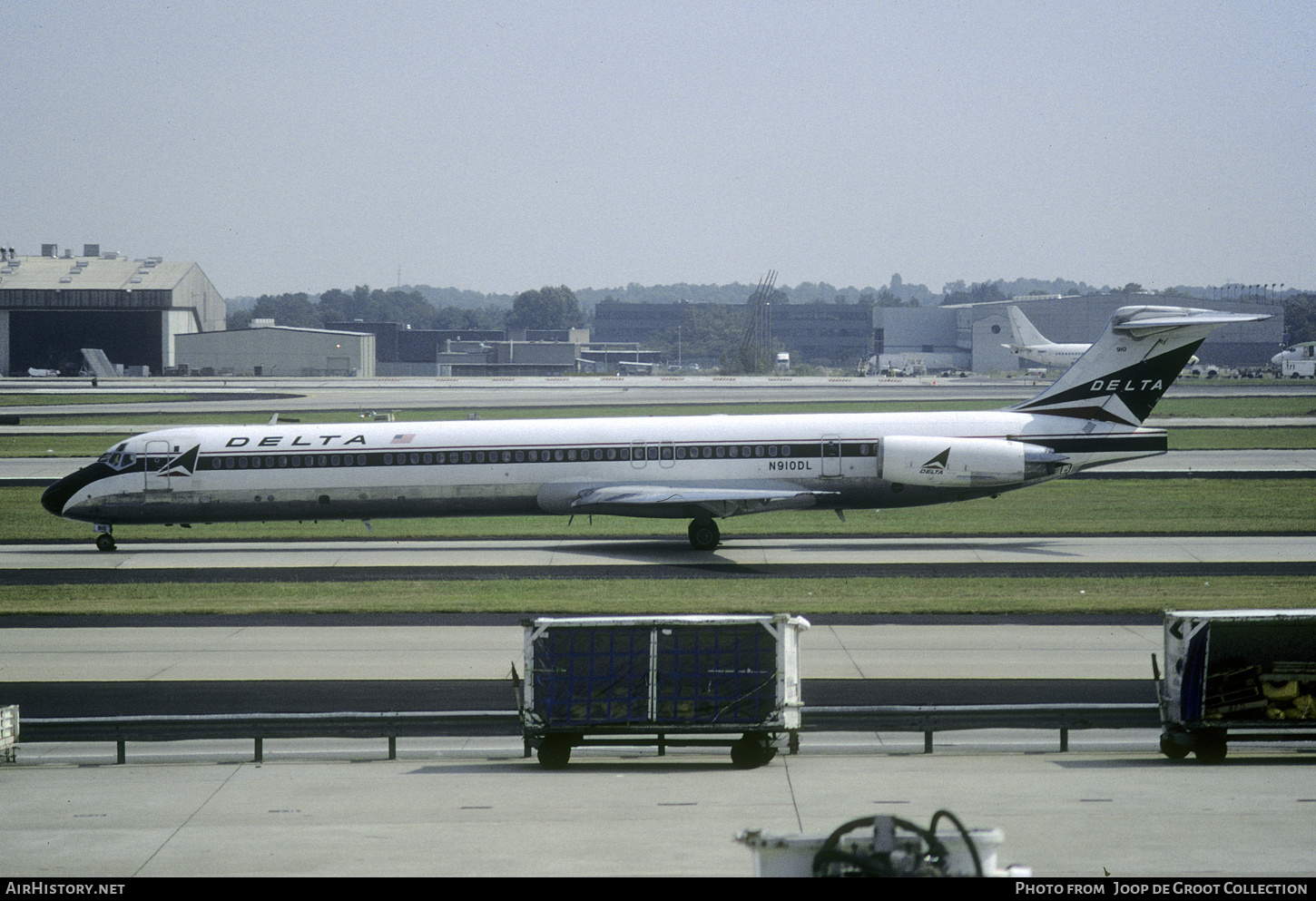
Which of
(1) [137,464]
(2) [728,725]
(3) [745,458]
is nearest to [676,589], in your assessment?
(3) [745,458]

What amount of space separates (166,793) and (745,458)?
22.7 m

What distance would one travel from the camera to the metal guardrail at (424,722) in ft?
48.1

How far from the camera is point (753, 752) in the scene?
45.9 ft

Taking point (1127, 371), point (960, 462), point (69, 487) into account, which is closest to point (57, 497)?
point (69, 487)

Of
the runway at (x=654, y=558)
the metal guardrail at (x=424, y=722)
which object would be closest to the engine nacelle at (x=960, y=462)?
the runway at (x=654, y=558)

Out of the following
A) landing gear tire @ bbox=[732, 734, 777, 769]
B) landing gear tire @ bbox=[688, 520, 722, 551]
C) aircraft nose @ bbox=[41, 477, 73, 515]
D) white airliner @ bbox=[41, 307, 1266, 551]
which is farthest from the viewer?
aircraft nose @ bbox=[41, 477, 73, 515]

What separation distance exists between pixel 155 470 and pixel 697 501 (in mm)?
14958

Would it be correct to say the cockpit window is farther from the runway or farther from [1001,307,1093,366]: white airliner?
[1001,307,1093,366]: white airliner

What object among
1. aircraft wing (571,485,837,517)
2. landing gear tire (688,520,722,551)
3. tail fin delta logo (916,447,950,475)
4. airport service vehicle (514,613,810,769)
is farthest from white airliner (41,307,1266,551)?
airport service vehicle (514,613,810,769)

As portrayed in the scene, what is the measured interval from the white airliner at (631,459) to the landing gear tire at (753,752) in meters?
19.4

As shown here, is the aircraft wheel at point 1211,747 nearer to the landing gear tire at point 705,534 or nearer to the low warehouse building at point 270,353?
the landing gear tire at point 705,534

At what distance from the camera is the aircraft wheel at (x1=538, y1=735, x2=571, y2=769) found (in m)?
14.2

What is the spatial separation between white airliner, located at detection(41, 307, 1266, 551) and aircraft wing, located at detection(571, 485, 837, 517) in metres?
0.34

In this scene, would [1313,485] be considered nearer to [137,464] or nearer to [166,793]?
[137,464]
